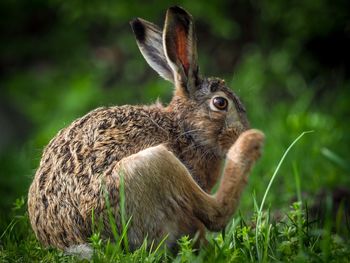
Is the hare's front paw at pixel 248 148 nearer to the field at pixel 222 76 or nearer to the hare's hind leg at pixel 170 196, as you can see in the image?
the hare's hind leg at pixel 170 196

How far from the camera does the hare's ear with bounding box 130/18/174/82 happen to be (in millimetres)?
6586

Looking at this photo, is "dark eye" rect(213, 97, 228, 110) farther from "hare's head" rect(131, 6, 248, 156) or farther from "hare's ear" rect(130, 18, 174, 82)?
"hare's ear" rect(130, 18, 174, 82)

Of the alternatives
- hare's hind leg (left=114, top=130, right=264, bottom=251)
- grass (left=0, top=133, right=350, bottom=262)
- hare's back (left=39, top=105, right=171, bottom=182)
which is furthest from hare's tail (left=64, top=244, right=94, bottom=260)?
hare's back (left=39, top=105, right=171, bottom=182)

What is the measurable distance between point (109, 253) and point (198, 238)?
34.1 inches

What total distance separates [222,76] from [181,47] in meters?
5.84

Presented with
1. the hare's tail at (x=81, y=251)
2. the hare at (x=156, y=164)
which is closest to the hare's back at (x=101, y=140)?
the hare at (x=156, y=164)

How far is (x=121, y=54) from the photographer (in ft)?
45.2

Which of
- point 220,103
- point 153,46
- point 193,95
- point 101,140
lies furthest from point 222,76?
point 101,140

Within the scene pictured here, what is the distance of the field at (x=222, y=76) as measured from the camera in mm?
8359

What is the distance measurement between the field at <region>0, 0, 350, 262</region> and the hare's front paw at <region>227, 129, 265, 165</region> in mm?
715

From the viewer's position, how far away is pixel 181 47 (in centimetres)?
632

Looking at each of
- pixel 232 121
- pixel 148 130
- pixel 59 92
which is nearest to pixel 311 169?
pixel 232 121

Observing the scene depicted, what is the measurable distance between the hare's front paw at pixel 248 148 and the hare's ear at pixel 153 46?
1.23 metres

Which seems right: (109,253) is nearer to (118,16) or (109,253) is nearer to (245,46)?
(118,16)
